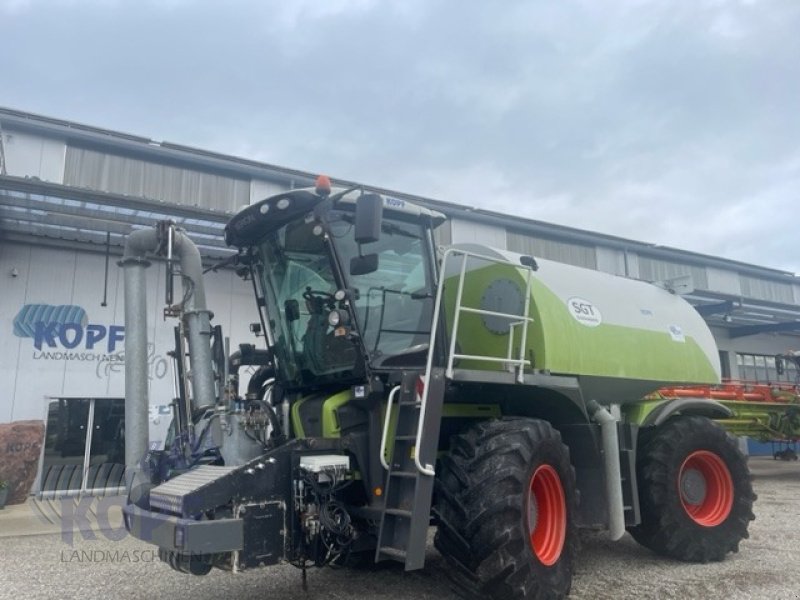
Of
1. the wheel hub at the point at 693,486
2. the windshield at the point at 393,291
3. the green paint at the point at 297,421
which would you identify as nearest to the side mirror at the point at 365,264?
the windshield at the point at 393,291

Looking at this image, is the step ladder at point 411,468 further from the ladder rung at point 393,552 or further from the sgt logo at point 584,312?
the sgt logo at point 584,312

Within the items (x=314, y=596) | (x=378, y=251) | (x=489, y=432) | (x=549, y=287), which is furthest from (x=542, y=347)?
(x=314, y=596)

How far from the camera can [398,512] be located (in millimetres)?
4480

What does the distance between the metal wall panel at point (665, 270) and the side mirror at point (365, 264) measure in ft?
54.1

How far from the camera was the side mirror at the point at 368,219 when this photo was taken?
4621 millimetres

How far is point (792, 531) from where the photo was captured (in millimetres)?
8391

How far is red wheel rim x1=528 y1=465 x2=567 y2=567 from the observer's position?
16.9ft

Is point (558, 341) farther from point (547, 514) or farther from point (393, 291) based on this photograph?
point (393, 291)

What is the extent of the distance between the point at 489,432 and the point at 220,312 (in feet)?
33.1

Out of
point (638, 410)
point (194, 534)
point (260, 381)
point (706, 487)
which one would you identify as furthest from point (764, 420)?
point (194, 534)

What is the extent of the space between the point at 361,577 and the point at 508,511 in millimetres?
2150

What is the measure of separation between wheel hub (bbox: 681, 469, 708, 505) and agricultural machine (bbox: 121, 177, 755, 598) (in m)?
0.03

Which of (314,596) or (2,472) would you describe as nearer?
(314,596)

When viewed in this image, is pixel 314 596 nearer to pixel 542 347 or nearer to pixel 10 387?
pixel 542 347
